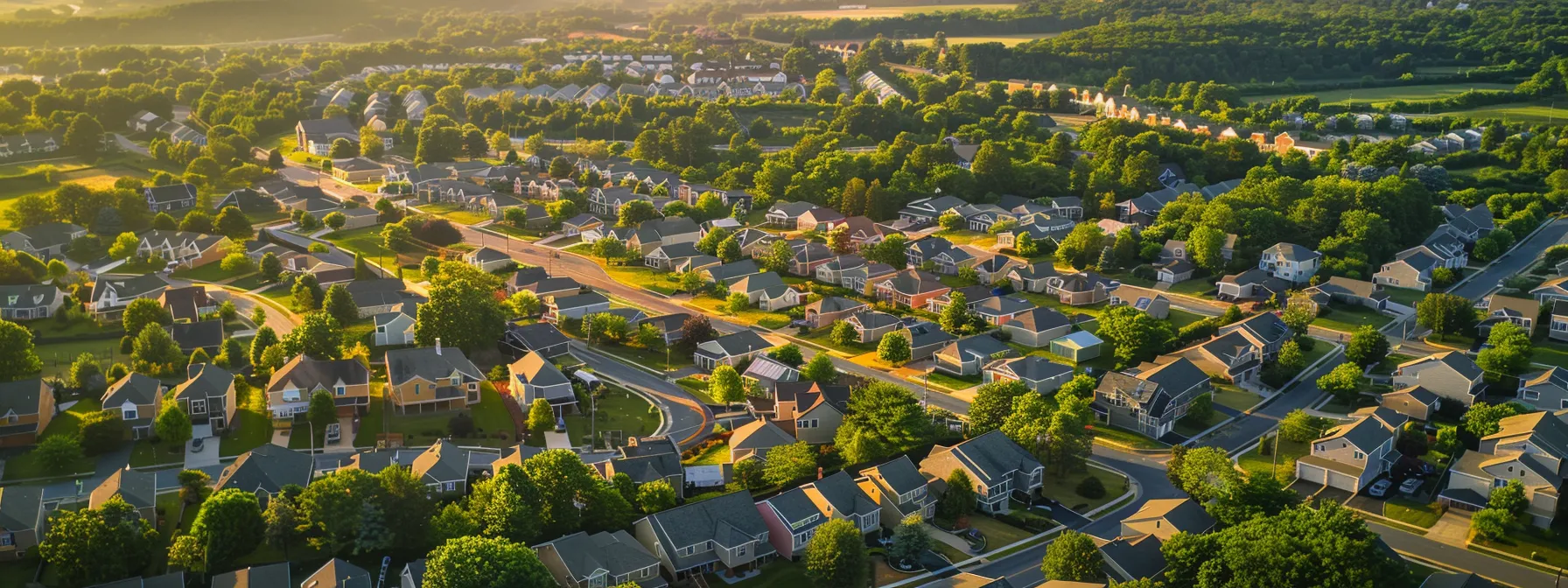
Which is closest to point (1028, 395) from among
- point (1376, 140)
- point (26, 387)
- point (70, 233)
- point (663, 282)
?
point (663, 282)

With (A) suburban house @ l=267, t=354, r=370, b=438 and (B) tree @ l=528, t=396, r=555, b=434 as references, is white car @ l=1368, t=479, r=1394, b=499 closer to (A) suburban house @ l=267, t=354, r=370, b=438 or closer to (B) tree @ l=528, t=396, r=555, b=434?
(B) tree @ l=528, t=396, r=555, b=434

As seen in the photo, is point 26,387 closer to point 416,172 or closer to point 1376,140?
point 416,172

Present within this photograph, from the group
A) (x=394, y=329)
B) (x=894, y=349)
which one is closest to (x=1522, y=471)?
(x=894, y=349)

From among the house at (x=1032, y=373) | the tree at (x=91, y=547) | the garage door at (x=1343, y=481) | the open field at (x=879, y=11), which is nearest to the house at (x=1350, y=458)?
Answer: the garage door at (x=1343, y=481)

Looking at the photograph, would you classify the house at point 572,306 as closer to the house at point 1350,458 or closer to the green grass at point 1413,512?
the house at point 1350,458

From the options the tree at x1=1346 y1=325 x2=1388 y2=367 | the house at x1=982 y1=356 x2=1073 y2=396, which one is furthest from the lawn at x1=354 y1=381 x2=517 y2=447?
the tree at x1=1346 y1=325 x2=1388 y2=367

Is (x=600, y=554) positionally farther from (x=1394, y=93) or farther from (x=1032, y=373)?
(x=1394, y=93)
